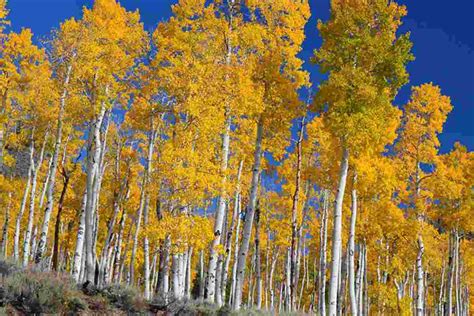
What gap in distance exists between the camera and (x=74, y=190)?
27.6m

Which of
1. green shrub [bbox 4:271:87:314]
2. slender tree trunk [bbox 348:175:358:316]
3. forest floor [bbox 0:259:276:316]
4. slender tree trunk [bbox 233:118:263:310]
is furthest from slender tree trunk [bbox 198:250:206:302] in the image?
slender tree trunk [bbox 348:175:358:316]

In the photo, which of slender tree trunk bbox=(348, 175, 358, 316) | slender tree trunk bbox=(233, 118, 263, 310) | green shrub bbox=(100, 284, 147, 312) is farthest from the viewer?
slender tree trunk bbox=(348, 175, 358, 316)

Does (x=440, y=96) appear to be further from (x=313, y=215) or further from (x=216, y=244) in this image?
(x=216, y=244)

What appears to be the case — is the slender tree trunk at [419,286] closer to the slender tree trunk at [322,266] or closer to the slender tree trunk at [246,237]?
the slender tree trunk at [322,266]

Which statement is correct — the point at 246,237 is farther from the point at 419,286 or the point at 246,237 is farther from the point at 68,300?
the point at 419,286

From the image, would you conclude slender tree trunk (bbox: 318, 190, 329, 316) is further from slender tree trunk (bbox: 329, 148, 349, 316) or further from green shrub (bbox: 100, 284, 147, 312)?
green shrub (bbox: 100, 284, 147, 312)

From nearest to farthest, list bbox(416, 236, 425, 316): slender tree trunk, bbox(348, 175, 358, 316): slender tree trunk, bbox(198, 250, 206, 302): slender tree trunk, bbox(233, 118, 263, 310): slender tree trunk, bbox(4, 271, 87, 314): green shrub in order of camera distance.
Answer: bbox(4, 271, 87, 314): green shrub < bbox(233, 118, 263, 310): slender tree trunk < bbox(348, 175, 358, 316): slender tree trunk < bbox(198, 250, 206, 302): slender tree trunk < bbox(416, 236, 425, 316): slender tree trunk

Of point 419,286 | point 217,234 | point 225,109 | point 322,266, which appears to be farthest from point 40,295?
point 419,286

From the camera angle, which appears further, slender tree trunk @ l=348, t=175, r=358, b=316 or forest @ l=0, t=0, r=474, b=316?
slender tree trunk @ l=348, t=175, r=358, b=316

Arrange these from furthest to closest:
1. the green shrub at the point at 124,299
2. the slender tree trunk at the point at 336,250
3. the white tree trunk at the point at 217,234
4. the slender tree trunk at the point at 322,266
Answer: the slender tree trunk at the point at 322,266
the white tree trunk at the point at 217,234
the slender tree trunk at the point at 336,250
the green shrub at the point at 124,299

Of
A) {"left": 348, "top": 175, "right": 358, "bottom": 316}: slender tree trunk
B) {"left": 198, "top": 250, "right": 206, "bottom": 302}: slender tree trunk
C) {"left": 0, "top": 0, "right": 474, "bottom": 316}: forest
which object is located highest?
{"left": 0, "top": 0, "right": 474, "bottom": 316}: forest

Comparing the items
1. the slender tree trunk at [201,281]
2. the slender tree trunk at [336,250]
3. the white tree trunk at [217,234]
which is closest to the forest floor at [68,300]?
the white tree trunk at [217,234]

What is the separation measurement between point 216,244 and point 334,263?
339 cm

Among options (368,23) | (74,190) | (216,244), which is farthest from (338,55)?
(74,190)
